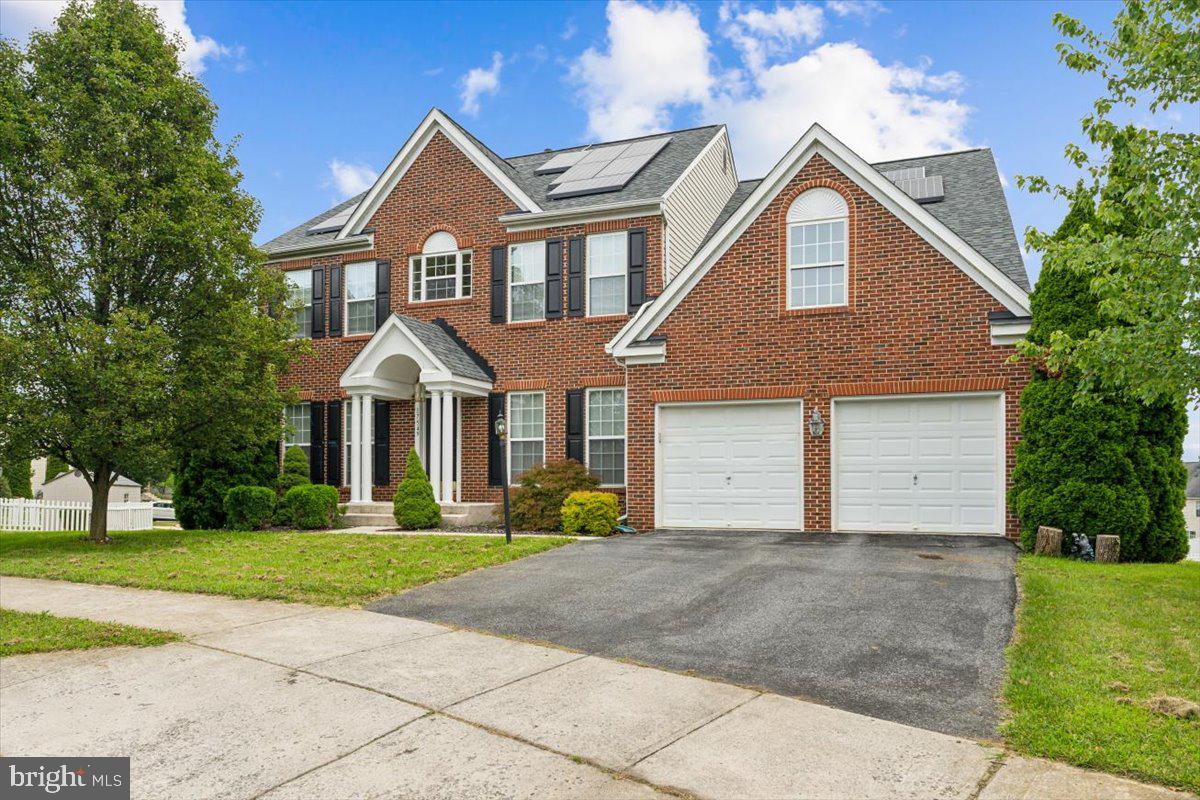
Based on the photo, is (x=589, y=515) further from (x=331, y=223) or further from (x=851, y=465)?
(x=331, y=223)

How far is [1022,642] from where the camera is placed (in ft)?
21.7

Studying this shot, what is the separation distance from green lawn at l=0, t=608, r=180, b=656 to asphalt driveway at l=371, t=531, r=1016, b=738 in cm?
217

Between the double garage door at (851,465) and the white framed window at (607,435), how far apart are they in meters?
1.76

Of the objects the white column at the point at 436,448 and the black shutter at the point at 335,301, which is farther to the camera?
the black shutter at the point at 335,301

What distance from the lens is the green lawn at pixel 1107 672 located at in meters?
4.36

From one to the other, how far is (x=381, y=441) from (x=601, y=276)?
6.20 m

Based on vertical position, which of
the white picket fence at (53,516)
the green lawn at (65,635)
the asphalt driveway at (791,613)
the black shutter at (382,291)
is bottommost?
the white picket fence at (53,516)

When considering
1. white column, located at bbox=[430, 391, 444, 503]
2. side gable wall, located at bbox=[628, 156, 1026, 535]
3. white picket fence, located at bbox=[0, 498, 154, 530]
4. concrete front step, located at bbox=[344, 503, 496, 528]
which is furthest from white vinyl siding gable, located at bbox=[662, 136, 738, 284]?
white picket fence, located at bbox=[0, 498, 154, 530]

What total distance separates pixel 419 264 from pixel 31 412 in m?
8.14

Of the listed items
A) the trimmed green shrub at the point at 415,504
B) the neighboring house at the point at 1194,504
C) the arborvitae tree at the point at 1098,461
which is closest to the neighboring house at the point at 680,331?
the trimmed green shrub at the point at 415,504

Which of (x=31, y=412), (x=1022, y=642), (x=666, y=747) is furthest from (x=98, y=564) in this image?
(x=1022, y=642)

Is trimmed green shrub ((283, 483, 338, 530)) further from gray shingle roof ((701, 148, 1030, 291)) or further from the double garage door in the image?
gray shingle roof ((701, 148, 1030, 291))

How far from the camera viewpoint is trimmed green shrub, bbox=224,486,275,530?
17.2 metres

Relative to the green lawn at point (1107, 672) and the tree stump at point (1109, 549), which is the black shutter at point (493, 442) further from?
the tree stump at point (1109, 549)
